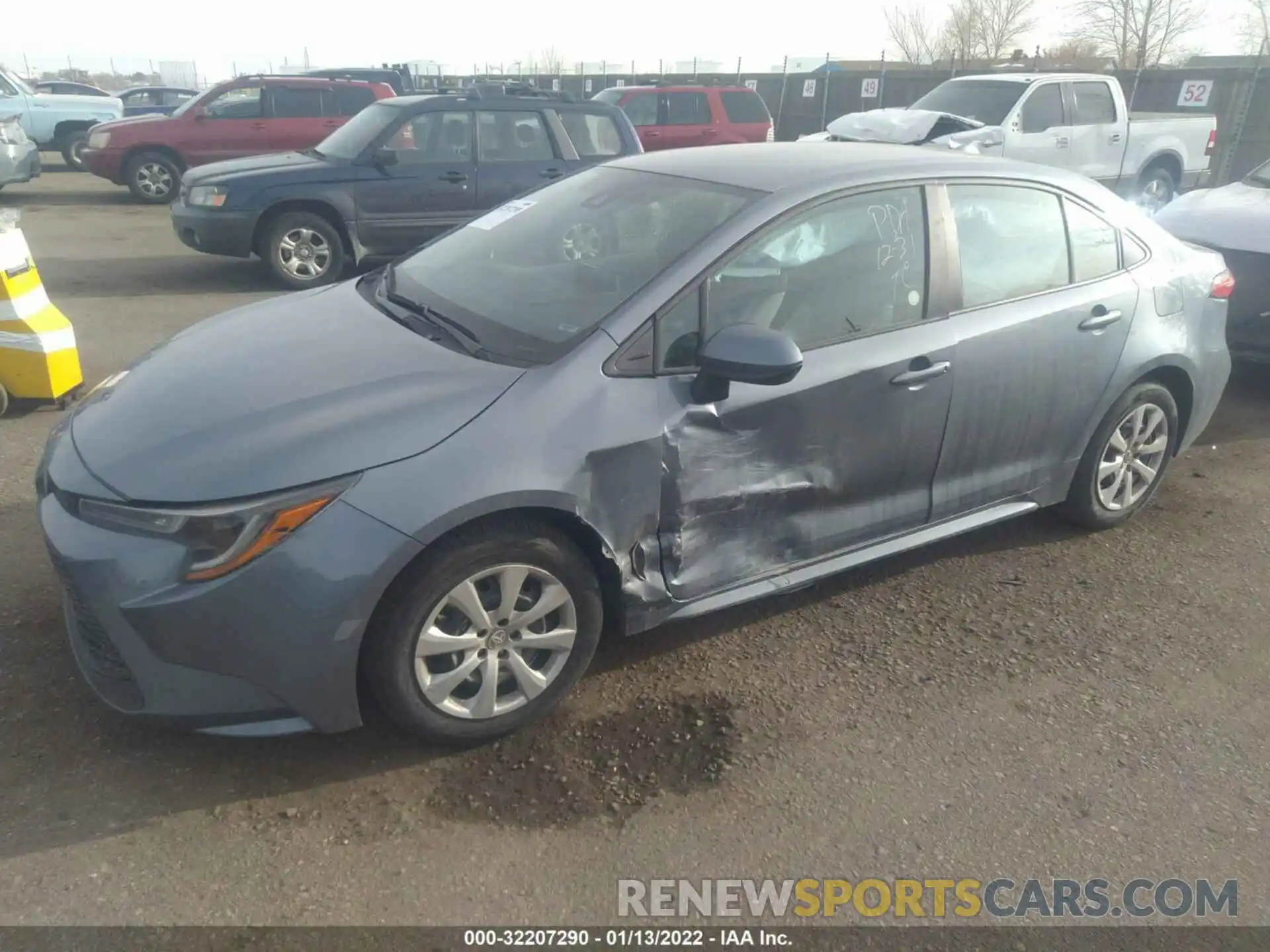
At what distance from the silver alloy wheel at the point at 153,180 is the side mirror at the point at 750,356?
1350cm

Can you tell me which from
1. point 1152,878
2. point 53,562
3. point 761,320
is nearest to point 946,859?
point 1152,878

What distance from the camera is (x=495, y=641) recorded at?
9.18 feet

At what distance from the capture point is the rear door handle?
3.84 metres

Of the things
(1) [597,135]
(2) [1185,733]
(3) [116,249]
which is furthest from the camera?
(3) [116,249]

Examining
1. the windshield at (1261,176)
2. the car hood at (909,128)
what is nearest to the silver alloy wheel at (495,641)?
the windshield at (1261,176)

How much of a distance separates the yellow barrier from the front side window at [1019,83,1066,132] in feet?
36.2

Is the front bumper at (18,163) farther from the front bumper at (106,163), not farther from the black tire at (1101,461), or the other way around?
the black tire at (1101,461)

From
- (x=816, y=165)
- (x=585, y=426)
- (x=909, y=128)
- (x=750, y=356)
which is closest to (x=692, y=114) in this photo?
(x=909, y=128)

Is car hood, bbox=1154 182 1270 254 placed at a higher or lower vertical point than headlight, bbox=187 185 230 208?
higher

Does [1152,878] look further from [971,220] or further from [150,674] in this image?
[150,674]

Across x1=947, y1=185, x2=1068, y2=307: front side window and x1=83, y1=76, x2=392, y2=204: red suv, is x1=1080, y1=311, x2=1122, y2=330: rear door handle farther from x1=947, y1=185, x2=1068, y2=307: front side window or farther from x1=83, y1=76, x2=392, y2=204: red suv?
x1=83, y1=76, x2=392, y2=204: red suv

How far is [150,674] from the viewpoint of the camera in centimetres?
251

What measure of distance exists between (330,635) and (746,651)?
1.52 meters

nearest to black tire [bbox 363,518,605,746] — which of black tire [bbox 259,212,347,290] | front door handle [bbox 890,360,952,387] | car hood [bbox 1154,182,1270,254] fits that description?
front door handle [bbox 890,360,952,387]
